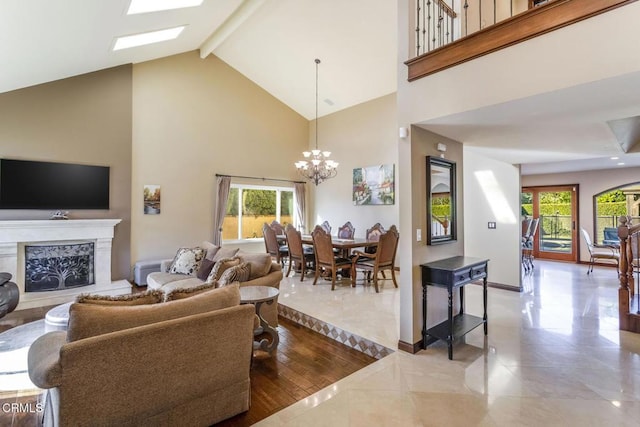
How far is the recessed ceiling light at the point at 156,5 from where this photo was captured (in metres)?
3.75

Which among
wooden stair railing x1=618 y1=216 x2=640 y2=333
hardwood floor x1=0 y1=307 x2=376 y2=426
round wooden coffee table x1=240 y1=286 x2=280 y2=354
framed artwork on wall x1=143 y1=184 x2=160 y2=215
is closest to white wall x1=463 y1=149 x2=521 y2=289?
wooden stair railing x1=618 y1=216 x2=640 y2=333

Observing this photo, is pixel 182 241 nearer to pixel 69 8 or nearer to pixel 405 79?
pixel 69 8

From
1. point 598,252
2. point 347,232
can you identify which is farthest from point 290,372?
point 598,252

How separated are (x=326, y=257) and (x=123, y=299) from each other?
12.0 feet

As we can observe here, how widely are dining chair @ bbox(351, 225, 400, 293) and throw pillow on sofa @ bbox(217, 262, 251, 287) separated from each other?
2.34 m

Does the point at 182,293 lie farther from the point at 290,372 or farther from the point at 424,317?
the point at 424,317

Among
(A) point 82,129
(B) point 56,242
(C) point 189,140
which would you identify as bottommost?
(B) point 56,242

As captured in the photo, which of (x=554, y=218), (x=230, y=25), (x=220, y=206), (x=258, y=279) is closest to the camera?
(x=258, y=279)

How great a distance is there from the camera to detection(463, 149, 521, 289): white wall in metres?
5.25

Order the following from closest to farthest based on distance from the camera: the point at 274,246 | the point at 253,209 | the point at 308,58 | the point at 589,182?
1. the point at 308,58
2. the point at 274,246
3. the point at 253,209
4. the point at 589,182

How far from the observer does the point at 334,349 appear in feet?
10.9

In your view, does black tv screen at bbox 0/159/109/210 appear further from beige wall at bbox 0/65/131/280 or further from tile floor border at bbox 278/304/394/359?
tile floor border at bbox 278/304/394/359

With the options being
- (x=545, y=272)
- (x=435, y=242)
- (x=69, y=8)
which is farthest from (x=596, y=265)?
(x=69, y=8)

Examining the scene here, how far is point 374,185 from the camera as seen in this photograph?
7.30 m
